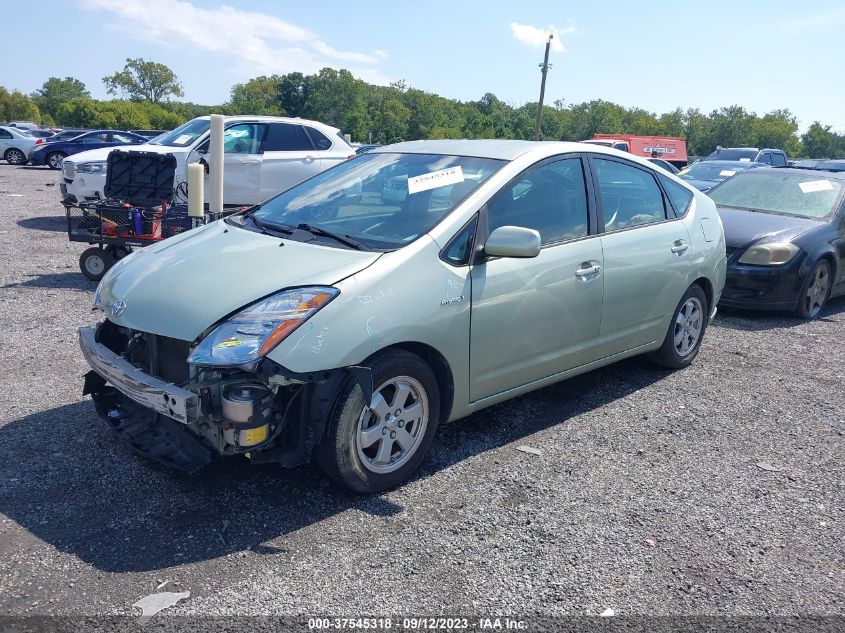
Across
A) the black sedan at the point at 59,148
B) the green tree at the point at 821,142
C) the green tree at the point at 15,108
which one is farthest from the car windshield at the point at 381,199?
the green tree at the point at 821,142

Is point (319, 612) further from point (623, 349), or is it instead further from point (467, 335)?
point (623, 349)

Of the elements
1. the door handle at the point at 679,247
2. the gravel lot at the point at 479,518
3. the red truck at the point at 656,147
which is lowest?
the gravel lot at the point at 479,518

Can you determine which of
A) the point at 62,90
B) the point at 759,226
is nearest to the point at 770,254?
the point at 759,226

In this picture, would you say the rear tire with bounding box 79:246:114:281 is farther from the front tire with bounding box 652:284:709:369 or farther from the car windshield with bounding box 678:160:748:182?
the car windshield with bounding box 678:160:748:182

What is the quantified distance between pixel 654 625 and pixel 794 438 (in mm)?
2467

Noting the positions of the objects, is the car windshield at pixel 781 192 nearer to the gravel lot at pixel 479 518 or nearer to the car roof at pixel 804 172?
the car roof at pixel 804 172

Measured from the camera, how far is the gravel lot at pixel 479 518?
9.69 ft

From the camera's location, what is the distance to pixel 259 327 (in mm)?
3264

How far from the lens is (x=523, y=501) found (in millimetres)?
3742

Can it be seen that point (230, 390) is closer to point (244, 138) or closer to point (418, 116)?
point (244, 138)

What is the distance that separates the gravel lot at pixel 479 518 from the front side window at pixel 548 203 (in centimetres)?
127

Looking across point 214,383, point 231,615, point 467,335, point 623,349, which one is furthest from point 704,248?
point 231,615

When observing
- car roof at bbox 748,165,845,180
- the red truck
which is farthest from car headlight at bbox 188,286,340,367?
the red truck

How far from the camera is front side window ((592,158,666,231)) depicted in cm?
495
